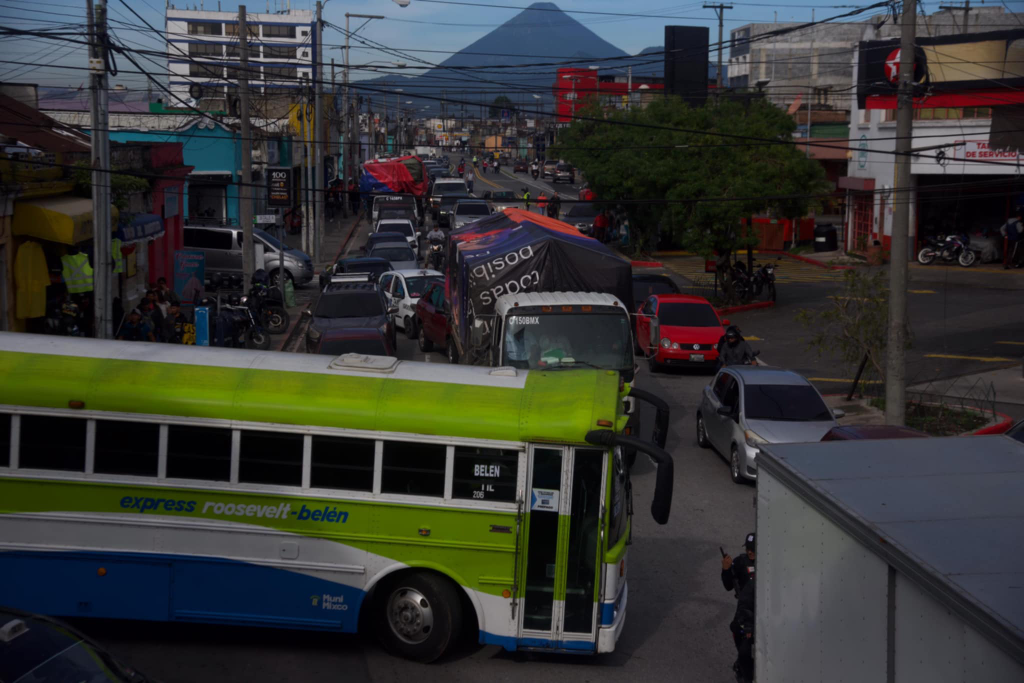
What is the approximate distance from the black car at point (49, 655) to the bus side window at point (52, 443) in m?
3.05

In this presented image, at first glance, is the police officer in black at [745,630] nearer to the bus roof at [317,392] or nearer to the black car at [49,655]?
the bus roof at [317,392]

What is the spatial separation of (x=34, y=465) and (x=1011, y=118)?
2257cm

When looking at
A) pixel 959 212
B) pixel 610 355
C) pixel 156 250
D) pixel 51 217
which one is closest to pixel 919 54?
pixel 610 355

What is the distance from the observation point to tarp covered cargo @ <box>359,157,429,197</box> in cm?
5828

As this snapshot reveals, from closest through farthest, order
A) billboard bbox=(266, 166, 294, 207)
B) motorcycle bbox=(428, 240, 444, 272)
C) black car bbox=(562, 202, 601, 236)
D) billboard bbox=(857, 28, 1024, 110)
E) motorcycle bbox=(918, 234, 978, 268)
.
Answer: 1. billboard bbox=(857, 28, 1024, 110)
2. billboard bbox=(266, 166, 294, 207)
3. motorcycle bbox=(428, 240, 444, 272)
4. motorcycle bbox=(918, 234, 978, 268)
5. black car bbox=(562, 202, 601, 236)

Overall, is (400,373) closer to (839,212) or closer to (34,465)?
(34,465)

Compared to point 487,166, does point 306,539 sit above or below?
below

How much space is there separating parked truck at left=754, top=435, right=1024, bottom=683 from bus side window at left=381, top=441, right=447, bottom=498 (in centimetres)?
271

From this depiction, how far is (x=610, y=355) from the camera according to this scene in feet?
49.7

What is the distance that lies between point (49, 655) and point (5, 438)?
3830 mm

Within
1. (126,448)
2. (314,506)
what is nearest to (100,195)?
(126,448)

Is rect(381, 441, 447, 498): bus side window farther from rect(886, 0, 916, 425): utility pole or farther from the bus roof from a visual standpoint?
rect(886, 0, 916, 425): utility pole

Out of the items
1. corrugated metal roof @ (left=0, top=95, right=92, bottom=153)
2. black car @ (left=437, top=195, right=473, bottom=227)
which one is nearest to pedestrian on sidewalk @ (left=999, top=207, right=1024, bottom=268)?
black car @ (left=437, top=195, right=473, bottom=227)

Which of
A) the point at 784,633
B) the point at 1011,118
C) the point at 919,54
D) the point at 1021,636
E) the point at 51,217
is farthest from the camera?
the point at 1011,118
